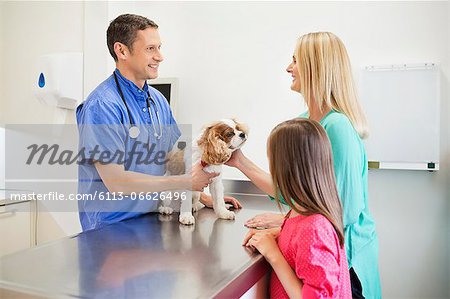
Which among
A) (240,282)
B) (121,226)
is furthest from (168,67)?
(240,282)

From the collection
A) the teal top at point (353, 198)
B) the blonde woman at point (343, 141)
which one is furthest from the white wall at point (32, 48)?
the teal top at point (353, 198)

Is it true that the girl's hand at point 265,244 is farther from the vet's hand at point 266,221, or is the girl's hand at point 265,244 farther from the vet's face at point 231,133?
the vet's face at point 231,133

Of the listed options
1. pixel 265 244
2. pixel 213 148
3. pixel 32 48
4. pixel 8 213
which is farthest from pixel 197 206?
pixel 32 48

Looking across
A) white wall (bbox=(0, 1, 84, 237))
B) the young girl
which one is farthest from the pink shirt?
white wall (bbox=(0, 1, 84, 237))

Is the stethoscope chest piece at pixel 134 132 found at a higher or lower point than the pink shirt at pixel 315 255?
higher

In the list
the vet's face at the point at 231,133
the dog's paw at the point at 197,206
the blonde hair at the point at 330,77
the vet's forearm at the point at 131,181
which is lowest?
the dog's paw at the point at 197,206

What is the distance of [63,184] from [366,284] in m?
2.09

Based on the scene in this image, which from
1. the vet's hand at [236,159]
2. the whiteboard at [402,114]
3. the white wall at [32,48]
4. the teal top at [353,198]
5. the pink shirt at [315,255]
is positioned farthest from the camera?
the white wall at [32,48]

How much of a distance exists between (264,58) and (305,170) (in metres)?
1.62

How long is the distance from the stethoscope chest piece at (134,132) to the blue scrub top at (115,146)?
12mm

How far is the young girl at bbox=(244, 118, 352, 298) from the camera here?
35.1 inches

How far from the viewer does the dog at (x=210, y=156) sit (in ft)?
4.14

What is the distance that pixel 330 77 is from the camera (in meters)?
1.28

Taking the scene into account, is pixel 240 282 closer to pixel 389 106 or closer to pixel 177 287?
pixel 177 287
